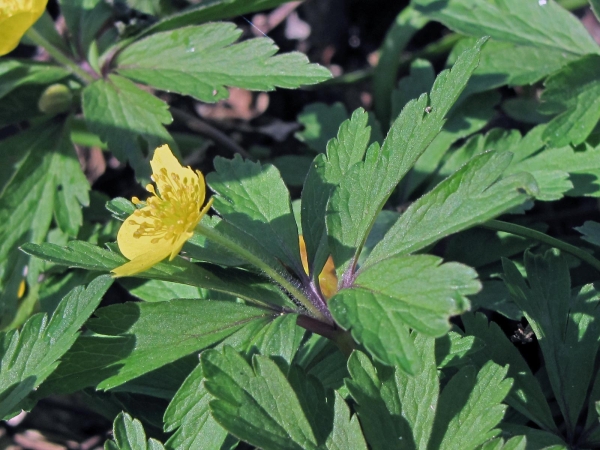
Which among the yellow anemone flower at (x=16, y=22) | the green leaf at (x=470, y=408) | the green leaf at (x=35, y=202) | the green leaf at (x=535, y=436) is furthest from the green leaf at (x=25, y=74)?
the green leaf at (x=535, y=436)

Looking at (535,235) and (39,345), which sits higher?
(535,235)

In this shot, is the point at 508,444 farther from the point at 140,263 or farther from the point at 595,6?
the point at 595,6

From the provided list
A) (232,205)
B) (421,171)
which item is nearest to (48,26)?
(232,205)

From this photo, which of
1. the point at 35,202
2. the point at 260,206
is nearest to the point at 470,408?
the point at 260,206

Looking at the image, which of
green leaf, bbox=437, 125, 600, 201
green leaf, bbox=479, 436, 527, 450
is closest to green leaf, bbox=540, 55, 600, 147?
green leaf, bbox=437, 125, 600, 201

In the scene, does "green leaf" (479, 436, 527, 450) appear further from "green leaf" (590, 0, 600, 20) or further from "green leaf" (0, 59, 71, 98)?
"green leaf" (0, 59, 71, 98)

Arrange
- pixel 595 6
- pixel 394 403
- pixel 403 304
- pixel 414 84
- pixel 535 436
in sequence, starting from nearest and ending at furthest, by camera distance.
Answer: pixel 403 304 → pixel 394 403 → pixel 535 436 → pixel 595 6 → pixel 414 84
